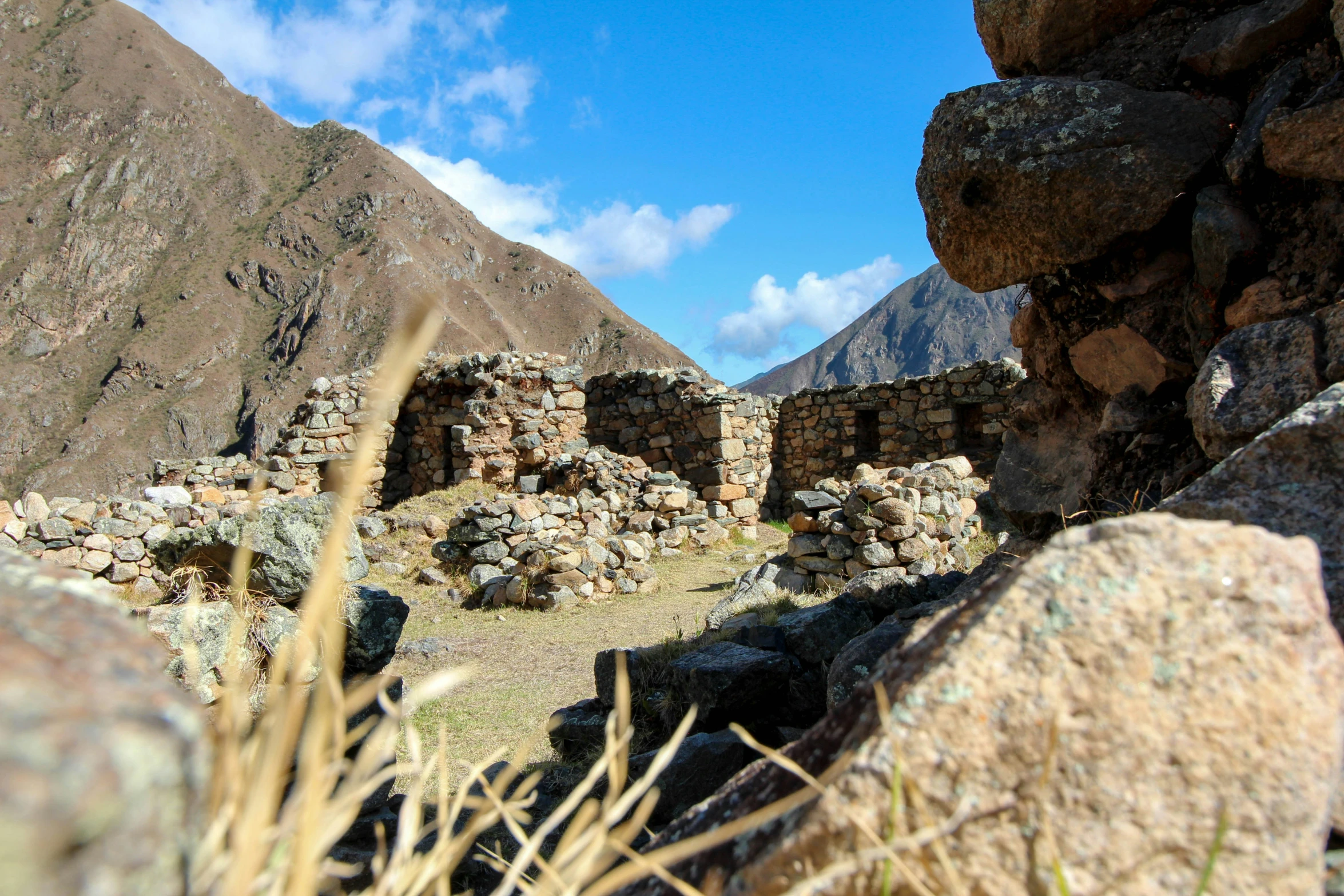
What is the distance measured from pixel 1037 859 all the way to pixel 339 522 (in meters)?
0.77

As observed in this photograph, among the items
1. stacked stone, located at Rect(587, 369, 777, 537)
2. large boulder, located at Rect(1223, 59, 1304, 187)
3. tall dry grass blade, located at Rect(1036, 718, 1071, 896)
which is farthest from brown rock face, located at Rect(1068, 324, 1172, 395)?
stacked stone, located at Rect(587, 369, 777, 537)

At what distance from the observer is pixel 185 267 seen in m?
46.2

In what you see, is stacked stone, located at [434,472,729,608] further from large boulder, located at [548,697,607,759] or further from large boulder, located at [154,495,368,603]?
large boulder, located at [154,495,368,603]

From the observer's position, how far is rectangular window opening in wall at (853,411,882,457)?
13.9 metres

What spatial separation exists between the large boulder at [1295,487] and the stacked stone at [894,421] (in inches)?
438

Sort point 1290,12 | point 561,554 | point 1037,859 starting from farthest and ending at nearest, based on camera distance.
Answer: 1. point 561,554
2. point 1290,12
3. point 1037,859

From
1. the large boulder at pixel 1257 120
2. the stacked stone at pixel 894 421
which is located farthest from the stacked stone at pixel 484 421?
the large boulder at pixel 1257 120

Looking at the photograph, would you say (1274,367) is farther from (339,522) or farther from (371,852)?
(371,852)

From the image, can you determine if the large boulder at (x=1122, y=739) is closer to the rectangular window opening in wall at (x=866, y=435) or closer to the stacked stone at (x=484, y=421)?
the stacked stone at (x=484, y=421)

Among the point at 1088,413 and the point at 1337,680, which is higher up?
the point at 1088,413

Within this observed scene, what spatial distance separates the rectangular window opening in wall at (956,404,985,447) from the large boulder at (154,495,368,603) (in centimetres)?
1105

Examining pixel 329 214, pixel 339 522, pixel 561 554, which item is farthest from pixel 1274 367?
pixel 329 214

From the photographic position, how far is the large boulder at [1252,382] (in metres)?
2.05

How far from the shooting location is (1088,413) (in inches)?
139
